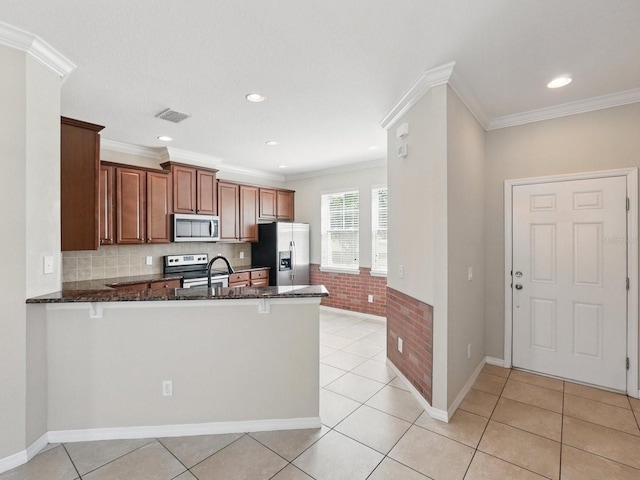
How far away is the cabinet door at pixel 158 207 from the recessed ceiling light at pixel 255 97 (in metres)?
2.24

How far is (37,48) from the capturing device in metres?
2.07

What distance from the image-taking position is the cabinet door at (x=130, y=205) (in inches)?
157

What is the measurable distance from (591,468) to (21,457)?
3.63 m

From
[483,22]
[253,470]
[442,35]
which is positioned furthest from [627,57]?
[253,470]

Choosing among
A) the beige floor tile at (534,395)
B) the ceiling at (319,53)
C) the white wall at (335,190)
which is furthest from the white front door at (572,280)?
the white wall at (335,190)

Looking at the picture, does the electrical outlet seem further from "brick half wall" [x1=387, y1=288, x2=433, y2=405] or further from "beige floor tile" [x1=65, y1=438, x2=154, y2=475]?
"brick half wall" [x1=387, y1=288, x2=433, y2=405]

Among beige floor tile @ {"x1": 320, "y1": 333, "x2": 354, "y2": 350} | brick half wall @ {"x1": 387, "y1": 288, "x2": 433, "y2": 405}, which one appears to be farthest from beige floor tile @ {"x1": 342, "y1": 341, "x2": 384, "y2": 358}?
brick half wall @ {"x1": 387, "y1": 288, "x2": 433, "y2": 405}

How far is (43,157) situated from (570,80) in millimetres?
4152

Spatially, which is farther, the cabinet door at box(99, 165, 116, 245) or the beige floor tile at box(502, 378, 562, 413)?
the cabinet door at box(99, 165, 116, 245)

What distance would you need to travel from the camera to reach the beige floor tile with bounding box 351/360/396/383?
3190 mm

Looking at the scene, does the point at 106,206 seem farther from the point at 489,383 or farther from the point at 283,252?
the point at 489,383

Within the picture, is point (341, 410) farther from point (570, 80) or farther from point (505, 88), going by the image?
point (570, 80)

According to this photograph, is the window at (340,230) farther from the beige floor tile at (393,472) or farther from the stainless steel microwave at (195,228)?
the beige floor tile at (393,472)

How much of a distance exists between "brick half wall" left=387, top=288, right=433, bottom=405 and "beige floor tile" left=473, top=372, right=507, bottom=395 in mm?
694
